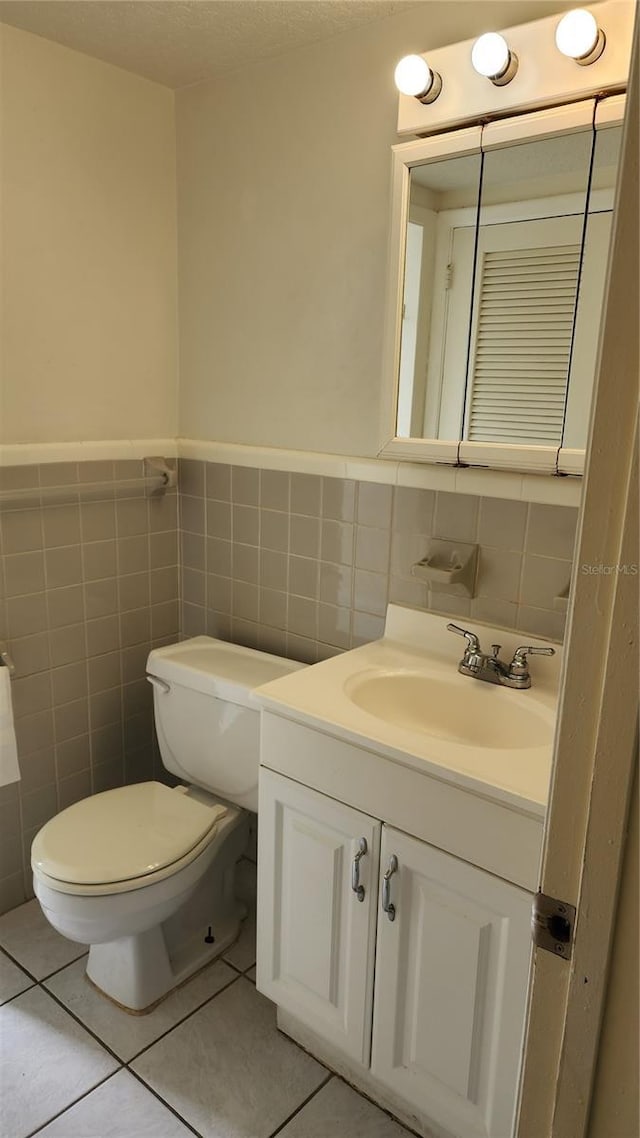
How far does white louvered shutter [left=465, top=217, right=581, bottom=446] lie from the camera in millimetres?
1412

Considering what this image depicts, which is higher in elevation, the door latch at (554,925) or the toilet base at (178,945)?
the door latch at (554,925)

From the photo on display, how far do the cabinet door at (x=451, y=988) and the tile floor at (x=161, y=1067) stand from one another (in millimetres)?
237

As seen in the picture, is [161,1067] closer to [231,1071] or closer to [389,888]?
[231,1071]

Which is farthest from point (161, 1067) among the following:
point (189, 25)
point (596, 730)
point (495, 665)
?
point (189, 25)

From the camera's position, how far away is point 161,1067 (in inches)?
62.9

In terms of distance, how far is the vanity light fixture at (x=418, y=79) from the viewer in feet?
4.74

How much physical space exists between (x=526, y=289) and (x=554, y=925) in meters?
1.20

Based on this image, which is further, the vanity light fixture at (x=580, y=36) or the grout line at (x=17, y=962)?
the grout line at (x=17, y=962)

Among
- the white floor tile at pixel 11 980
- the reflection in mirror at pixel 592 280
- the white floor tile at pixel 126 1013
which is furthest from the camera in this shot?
the white floor tile at pixel 11 980

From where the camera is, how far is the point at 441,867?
1259 millimetres

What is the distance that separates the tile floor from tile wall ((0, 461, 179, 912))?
41 centimetres

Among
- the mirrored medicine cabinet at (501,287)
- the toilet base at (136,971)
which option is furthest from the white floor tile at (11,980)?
the mirrored medicine cabinet at (501,287)

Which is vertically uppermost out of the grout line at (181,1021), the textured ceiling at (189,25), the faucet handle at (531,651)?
the textured ceiling at (189,25)

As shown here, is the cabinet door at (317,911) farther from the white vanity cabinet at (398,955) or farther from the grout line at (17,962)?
the grout line at (17,962)
